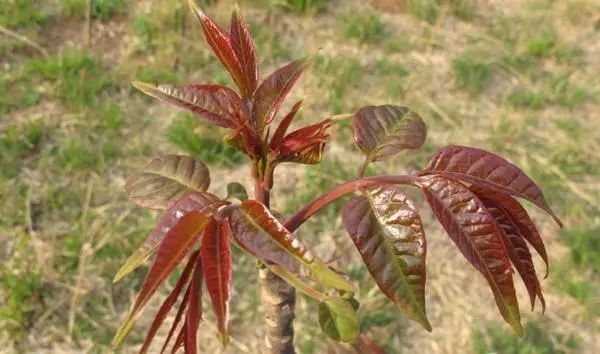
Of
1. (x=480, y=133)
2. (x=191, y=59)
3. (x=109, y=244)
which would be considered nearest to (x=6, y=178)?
(x=109, y=244)

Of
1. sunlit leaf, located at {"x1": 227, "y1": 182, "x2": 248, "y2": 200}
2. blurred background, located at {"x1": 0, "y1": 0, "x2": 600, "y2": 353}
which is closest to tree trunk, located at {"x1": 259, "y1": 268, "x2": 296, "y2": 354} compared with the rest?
sunlit leaf, located at {"x1": 227, "y1": 182, "x2": 248, "y2": 200}

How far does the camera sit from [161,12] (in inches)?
121

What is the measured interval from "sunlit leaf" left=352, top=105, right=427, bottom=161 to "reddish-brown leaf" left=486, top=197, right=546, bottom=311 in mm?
192

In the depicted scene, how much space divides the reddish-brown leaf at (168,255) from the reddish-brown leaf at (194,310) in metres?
0.02

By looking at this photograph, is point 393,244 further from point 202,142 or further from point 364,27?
point 364,27

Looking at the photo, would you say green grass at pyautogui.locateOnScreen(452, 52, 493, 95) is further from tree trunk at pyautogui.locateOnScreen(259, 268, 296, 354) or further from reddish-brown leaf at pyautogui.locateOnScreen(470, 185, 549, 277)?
reddish-brown leaf at pyautogui.locateOnScreen(470, 185, 549, 277)

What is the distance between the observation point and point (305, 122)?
283cm

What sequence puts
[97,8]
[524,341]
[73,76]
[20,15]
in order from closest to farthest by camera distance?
[524,341], [73,76], [20,15], [97,8]

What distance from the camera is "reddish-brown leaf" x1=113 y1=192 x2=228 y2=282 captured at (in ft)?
2.72

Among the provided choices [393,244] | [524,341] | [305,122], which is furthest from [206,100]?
[305,122]

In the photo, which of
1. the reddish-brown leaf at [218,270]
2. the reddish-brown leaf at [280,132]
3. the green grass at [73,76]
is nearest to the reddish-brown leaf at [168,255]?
the reddish-brown leaf at [218,270]

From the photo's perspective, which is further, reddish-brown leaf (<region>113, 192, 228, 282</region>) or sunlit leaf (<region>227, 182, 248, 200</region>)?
sunlit leaf (<region>227, 182, 248, 200</region>)

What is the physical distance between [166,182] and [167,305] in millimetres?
344

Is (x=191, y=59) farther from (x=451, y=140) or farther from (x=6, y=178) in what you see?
(x=451, y=140)
